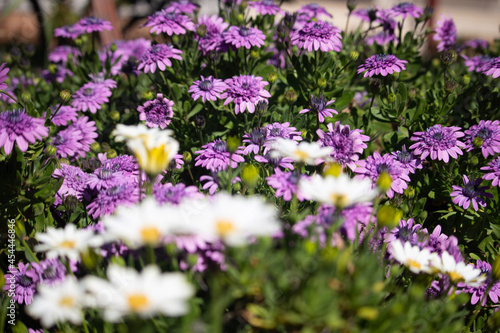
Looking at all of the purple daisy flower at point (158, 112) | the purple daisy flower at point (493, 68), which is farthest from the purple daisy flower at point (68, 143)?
the purple daisy flower at point (493, 68)

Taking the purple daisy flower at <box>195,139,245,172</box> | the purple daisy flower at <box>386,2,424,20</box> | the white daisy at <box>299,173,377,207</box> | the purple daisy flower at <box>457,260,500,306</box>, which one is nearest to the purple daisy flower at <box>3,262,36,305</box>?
the purple daisy flower at <box>195,139,245,172</box>

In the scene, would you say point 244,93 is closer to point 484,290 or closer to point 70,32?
point 484,290

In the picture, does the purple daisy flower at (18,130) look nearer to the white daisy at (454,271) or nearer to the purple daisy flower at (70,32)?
the purple daisy flower at (70,32)

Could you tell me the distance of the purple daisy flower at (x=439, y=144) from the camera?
7.15 ft

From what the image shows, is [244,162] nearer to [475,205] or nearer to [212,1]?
[475,205]

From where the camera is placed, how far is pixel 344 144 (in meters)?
1.96

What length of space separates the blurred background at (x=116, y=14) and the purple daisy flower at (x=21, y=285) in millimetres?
1459

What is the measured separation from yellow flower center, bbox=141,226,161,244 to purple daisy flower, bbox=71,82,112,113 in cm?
174

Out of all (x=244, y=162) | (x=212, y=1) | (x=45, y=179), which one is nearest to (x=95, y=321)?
(x=45, y=179)

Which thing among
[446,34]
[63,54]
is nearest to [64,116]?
[63,54]

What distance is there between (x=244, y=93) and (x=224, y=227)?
122cm

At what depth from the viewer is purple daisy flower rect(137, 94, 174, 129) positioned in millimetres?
2318

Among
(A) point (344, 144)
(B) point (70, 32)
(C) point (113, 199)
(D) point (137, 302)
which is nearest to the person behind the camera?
(D) point (137, 302)

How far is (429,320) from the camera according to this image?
1.42 m
